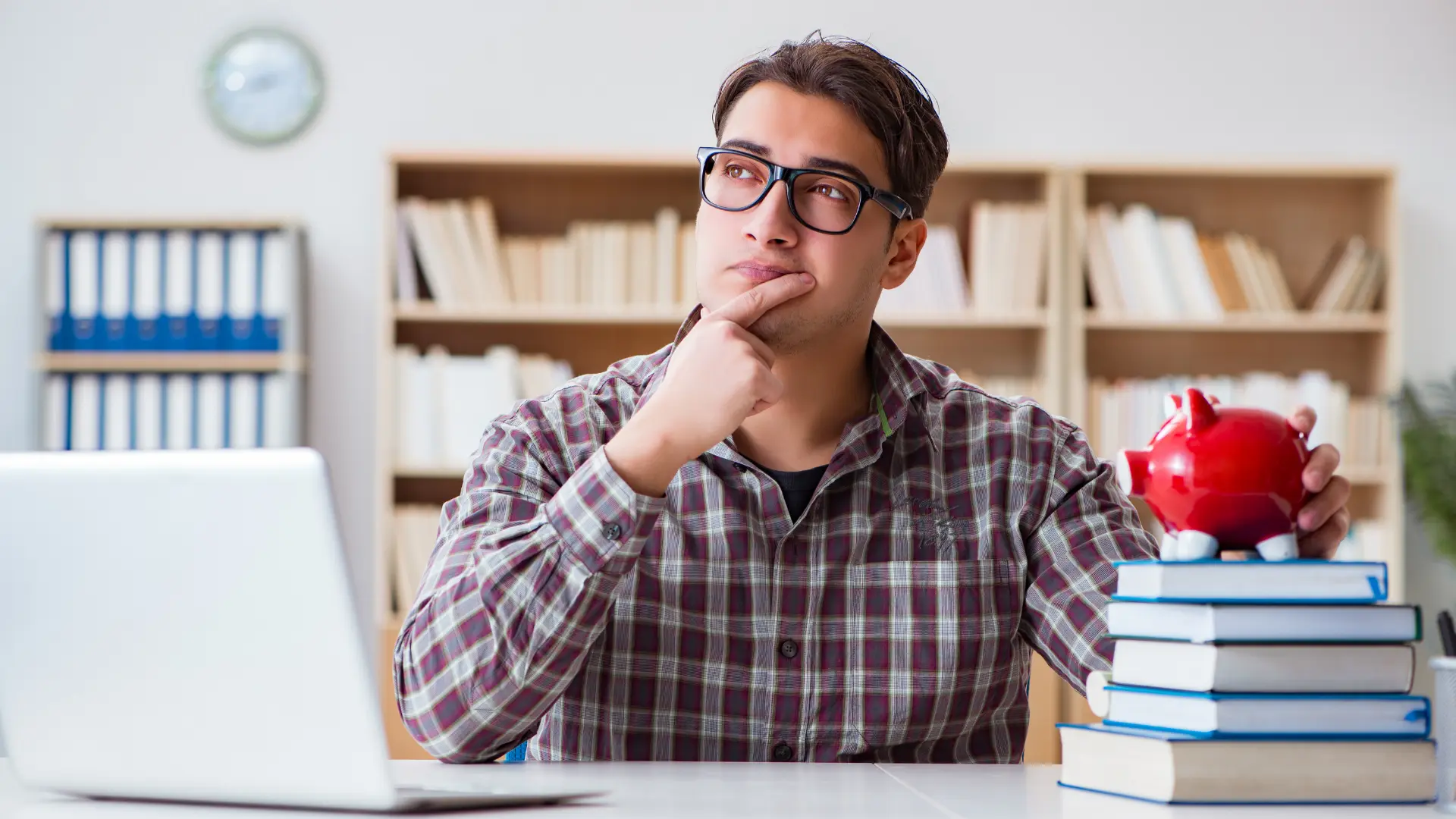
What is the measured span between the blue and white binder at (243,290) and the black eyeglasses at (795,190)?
2.29 metres

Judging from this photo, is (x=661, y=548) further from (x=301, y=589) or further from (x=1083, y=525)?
(x=301, y=589)

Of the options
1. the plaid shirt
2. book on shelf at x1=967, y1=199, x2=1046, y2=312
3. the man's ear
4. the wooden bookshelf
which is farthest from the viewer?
the wooden bookshelf

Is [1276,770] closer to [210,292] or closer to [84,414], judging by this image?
[210,292]

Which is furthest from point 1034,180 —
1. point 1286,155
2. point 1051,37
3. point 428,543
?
point 428,543

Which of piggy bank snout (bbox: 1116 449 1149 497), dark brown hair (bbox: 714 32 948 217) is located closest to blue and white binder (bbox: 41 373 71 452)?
dark brown hair (bbox: 714 32 948 217)

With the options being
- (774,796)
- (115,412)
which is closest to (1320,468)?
(774,796)

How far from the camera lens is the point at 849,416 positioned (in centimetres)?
153

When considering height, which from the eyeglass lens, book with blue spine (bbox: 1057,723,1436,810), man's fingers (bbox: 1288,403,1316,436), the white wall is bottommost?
book with blue spine (bbox: 1057,723,1436,810)

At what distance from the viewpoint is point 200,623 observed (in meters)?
0.79

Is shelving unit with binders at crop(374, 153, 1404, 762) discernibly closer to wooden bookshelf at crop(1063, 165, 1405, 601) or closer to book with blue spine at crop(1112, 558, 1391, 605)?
wooden bookshelf at crop(1063, 165, 1405, 601)

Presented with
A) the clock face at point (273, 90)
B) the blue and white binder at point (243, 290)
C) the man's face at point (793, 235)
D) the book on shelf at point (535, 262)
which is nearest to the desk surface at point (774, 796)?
the man's face at point (793, 235)

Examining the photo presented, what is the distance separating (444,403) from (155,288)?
2.56 feet

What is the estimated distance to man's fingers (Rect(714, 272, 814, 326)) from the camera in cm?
132

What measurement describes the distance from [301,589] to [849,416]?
2.82 ft
